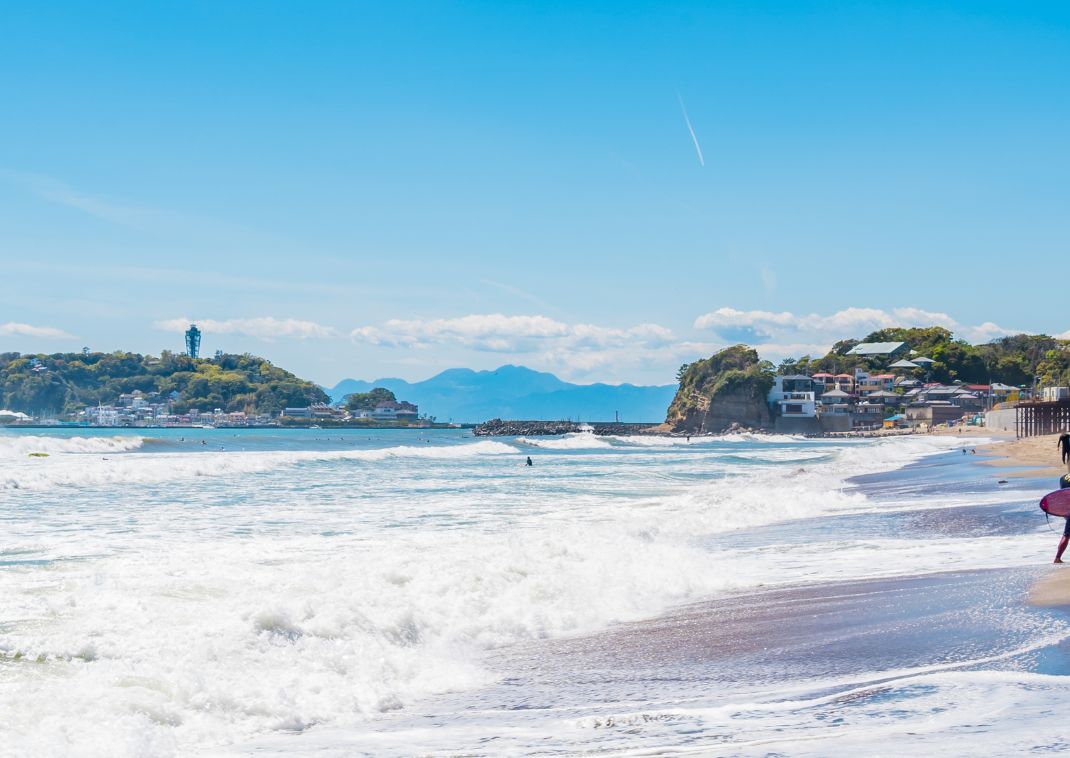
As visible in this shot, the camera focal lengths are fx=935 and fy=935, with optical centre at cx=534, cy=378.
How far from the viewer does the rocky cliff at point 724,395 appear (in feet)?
494

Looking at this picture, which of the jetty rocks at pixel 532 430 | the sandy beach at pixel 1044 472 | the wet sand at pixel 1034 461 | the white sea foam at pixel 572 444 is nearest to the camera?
the sandy beach at pixel 1044 472

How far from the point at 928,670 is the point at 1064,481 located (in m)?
5.81

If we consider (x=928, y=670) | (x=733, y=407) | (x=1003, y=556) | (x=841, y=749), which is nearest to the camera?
(x=841, y=749)

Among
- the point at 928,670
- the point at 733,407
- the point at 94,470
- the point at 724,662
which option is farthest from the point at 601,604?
the point at 733,407

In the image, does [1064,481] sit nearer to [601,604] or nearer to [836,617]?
[836,617]

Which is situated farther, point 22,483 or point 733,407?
point 733,407

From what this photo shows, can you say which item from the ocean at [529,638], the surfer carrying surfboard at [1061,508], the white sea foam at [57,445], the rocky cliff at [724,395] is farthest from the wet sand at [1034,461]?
the rocky cliff at [724,395]

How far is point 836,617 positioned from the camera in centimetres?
841

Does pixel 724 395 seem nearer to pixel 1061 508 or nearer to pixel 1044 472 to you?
pixel 1044 472

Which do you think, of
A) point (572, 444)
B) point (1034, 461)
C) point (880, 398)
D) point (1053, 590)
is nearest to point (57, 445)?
point (572, 444)

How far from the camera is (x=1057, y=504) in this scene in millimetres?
10344

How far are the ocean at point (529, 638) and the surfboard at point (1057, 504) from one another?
0.59 meters

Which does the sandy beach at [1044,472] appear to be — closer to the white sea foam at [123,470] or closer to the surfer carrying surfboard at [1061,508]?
the surfer carrying surfboard at [1061,508]

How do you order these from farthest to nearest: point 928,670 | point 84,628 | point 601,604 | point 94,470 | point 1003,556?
point 94,470
point 1003,556
point 601,604
point 84,628
point 928,670
